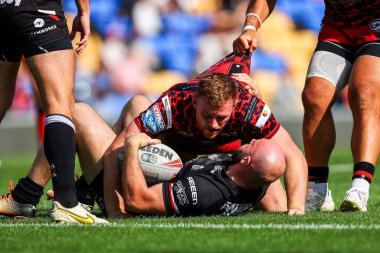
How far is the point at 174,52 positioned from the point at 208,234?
15531 mm

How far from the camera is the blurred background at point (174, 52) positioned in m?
18.8

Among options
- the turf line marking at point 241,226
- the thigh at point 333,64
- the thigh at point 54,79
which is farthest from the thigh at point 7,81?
the thigh at point 333,64

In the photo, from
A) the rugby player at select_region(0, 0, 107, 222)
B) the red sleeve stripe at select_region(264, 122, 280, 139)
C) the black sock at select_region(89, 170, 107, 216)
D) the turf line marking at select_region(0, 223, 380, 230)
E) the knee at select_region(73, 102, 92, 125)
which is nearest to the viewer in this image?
the turf line marking at select_region(0, 223, 380, 230)

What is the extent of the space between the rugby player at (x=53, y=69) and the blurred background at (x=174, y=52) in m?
12.7

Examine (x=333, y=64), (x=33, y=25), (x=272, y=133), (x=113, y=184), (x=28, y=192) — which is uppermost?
(x=33, y=25)

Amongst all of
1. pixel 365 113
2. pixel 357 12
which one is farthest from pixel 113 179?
pixel 357 12

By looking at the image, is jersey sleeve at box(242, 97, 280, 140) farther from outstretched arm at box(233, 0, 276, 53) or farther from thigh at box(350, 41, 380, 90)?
thigh at box(350, 41, 380, 90)

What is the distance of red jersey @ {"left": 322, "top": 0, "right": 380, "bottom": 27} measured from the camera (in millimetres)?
7133

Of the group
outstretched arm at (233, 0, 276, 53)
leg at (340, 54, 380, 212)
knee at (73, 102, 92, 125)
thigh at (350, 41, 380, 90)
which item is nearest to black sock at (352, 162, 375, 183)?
leg at (340, 54, 380, 212)

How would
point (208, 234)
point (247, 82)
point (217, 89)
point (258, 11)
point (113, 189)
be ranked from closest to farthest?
point (208, 234) → point (217, 89) → point (113, 189) → point (247, 82) → point (258, 11)

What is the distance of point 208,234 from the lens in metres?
4.93

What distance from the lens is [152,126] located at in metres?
6.16

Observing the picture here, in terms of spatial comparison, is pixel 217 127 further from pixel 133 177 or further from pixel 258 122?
pixel 133 177

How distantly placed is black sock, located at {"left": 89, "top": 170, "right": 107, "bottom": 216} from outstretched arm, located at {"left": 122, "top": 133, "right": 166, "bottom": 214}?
0.44 meters
